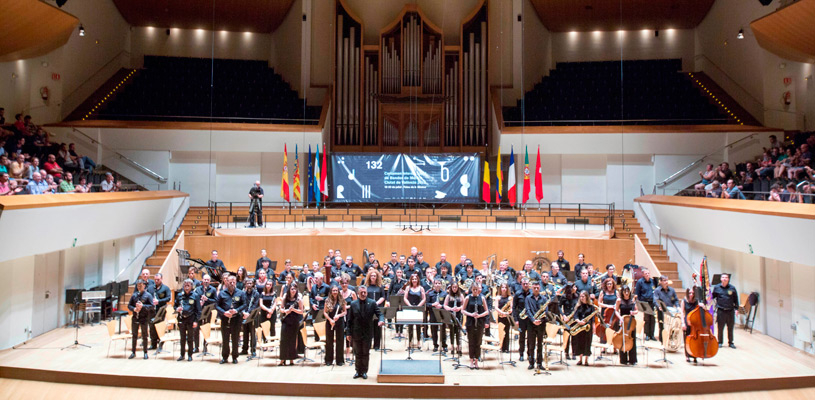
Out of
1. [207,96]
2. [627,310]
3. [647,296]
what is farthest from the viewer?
[207,96]

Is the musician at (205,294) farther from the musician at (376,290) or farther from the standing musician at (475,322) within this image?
the standing musician at (475,322)

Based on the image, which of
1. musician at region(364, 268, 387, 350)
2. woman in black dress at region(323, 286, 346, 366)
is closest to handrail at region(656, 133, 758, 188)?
musician at region(364, 268, 387, 350)

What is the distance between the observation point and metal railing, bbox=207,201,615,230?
67.3 feet

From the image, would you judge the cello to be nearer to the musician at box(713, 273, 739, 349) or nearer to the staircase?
the musician at box(713, 273, 739, 349)

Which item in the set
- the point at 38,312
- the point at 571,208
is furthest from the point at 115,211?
the point at 571,208

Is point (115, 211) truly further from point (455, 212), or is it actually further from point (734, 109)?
point (734, 109)

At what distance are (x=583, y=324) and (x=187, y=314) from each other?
6.81m

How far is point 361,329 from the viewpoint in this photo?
10.9 metres

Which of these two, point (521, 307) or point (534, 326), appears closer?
point (534, 326)

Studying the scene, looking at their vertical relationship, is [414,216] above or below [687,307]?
above

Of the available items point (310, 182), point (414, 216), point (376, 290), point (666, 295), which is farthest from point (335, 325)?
point (310, 182)

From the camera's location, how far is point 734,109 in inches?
915

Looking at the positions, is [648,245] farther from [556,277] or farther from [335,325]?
[335,325]

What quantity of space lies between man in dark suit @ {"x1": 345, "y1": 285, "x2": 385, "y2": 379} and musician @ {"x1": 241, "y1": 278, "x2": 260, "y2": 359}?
1.94 m
